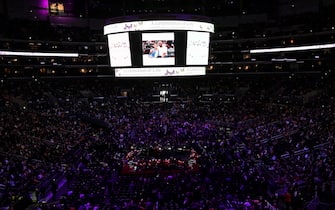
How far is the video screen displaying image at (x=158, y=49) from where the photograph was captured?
2695 centimetres

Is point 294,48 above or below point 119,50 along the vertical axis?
below

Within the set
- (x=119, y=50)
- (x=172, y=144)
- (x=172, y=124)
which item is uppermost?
(x=119, y=50)

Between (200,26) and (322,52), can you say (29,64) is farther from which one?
(322,52)

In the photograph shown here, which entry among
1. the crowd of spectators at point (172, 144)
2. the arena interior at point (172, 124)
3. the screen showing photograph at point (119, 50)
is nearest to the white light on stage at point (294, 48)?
the arena interior at point (172, 124)

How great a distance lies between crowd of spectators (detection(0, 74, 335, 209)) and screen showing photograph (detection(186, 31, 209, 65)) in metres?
6.02

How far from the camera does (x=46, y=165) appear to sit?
20891mm

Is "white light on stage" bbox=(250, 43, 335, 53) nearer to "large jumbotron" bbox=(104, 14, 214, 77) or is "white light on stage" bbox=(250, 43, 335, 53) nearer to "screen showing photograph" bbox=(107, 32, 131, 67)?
"large jumbotron" bbox=(104, 14, 214, 77)

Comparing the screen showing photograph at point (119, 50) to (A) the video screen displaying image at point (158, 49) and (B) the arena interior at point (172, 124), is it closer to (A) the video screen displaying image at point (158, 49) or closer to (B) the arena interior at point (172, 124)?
(B) the arena interior at point (172, 124)

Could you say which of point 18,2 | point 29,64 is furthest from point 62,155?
point 18,2

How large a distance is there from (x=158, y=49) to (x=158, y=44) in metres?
0.40

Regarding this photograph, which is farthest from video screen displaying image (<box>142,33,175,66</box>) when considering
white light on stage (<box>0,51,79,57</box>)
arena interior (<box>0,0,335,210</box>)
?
white light on stage (<box>0,51,79,57</box>)

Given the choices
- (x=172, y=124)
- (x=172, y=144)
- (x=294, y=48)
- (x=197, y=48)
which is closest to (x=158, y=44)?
(x=197, y=48)

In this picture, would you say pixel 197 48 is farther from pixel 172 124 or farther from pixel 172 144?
pixel 172 144

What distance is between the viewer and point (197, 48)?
92.3 ft
